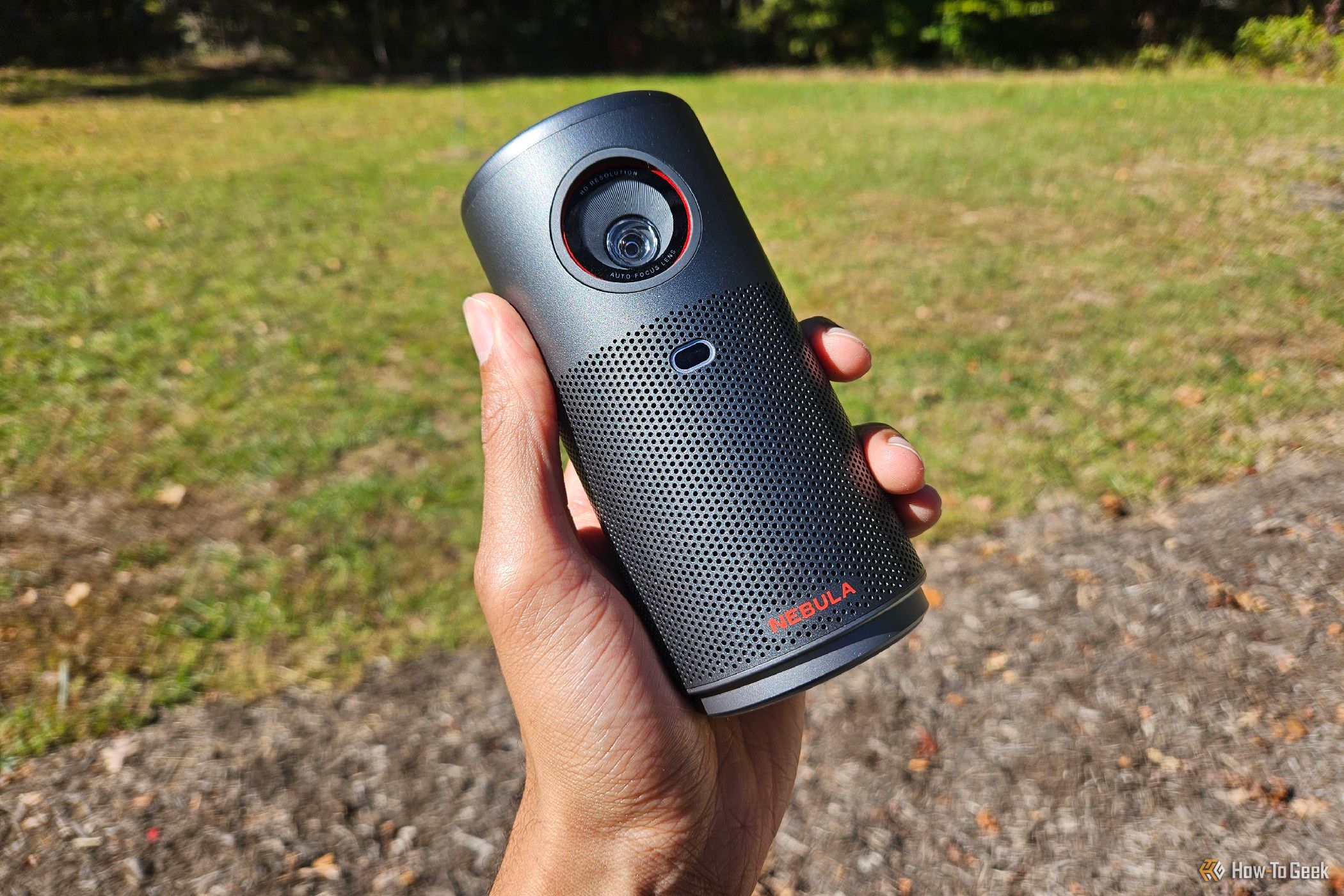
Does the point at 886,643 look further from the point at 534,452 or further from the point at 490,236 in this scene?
the point at 490,236

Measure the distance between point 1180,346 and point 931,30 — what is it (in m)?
14.2

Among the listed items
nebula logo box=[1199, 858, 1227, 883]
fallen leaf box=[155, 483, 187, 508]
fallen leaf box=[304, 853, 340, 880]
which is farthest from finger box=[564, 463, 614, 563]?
fallen leaf box=[155, 483, 187, 508]

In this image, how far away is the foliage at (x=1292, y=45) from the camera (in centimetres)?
984

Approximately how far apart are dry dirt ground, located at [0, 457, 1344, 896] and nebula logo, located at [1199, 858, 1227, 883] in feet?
0.07

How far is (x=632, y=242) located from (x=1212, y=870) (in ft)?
8.14

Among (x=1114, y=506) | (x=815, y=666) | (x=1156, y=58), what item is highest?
(x=815, y=666)

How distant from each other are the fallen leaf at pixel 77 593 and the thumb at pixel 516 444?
9.05ft

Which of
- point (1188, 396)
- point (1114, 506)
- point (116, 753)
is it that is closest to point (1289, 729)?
point (1114, 506)

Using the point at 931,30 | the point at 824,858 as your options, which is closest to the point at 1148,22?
the point at 931,30

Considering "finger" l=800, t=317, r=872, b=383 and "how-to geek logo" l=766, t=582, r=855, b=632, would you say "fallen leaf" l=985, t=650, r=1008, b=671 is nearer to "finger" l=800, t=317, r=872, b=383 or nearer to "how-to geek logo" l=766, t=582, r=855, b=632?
"finger" l=800, t=317, r=872, b=383

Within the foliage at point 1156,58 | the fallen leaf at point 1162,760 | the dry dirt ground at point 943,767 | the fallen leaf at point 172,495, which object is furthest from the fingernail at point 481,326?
the foliage at point 1156,58

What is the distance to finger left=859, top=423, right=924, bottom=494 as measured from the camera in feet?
6.65

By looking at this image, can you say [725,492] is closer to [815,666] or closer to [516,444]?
[815,666]

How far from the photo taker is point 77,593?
3.77 metres
